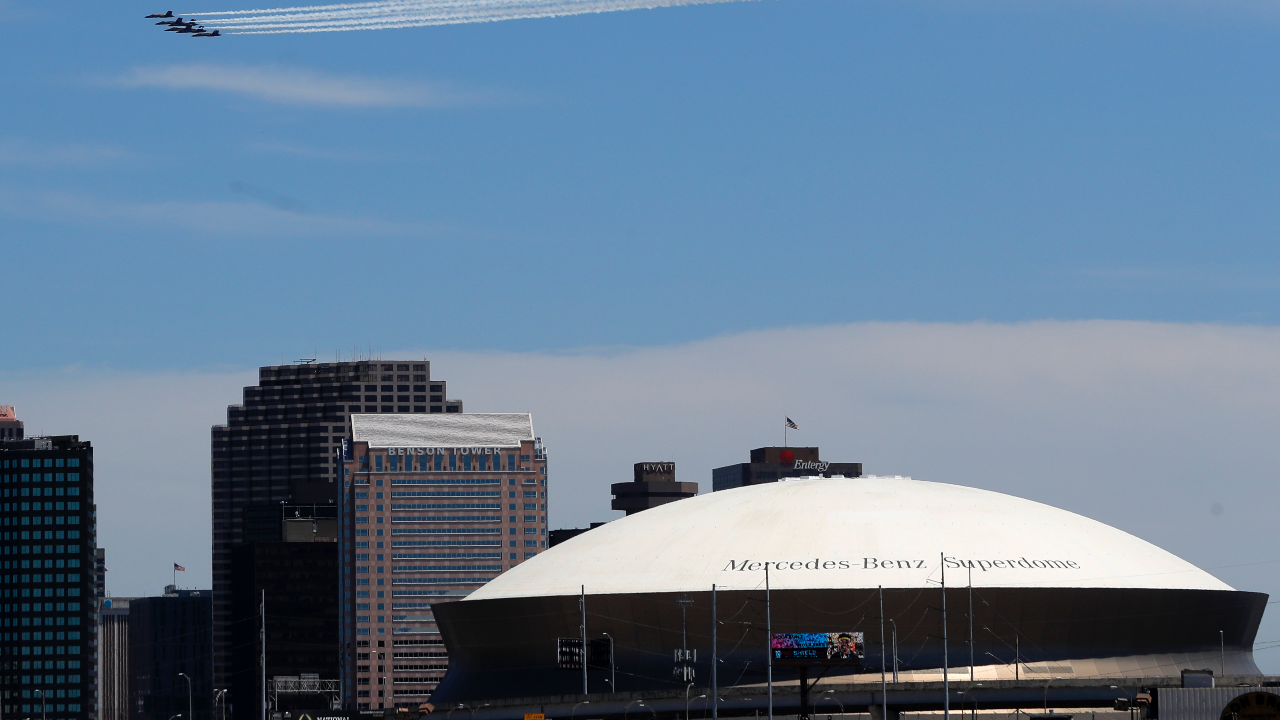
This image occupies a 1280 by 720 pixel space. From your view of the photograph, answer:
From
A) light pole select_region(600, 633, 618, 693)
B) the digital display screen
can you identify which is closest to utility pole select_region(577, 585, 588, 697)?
light pole select_region(600, 633, 618, 693)

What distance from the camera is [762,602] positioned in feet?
488

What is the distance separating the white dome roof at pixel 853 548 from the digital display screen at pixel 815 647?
879 centimetres

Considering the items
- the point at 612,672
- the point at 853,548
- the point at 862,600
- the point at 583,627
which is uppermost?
the point at 853,548

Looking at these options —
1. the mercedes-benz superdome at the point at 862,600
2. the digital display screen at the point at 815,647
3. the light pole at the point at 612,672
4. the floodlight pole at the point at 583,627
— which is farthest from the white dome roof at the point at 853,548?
the digital display screen at the point at 815,647

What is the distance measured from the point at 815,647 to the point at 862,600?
10133mm

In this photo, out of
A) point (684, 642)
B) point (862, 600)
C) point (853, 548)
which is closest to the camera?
point (862, 600)

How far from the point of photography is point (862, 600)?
148m

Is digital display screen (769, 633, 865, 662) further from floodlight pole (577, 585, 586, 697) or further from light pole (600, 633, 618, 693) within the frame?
light pole (600, 633, 618, 693)

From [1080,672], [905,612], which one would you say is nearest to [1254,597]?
[1080,672]

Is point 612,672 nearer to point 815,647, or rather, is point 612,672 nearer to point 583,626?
point 583,626

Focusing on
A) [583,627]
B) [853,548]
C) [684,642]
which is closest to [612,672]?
[583,627]

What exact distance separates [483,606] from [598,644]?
1243 centimetres

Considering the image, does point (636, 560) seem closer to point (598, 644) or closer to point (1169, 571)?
point (598, 644)

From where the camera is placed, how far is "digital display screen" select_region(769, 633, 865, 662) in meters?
138
